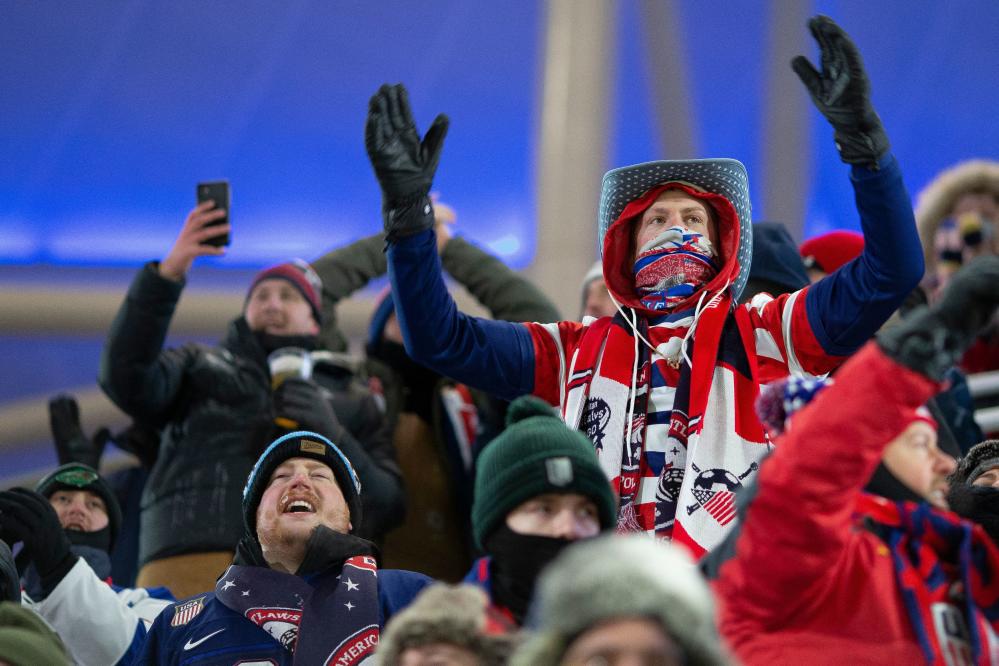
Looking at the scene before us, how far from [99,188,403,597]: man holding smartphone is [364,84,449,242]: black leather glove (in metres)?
1.26

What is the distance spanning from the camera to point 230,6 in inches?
341

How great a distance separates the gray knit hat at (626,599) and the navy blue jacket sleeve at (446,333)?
5.20 feet

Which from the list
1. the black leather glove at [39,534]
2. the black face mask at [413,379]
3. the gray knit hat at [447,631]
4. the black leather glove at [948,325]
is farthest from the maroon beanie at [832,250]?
the gray knit hat at [447,631]

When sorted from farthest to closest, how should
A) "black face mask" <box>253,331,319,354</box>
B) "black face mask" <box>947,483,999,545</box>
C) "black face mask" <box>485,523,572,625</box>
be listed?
"black face mask" <box>253,331,319,354</box> → "black face mask" <box>947,483,999,545</box> → "black face mask" <box>485,523,572,625</box>

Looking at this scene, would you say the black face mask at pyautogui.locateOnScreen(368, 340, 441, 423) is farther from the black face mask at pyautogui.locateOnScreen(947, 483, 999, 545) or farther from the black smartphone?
the black face mask at pyautogui.locateOnScreen(947, 483, 999, 545)

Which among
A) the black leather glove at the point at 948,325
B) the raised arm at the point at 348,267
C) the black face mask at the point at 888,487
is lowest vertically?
the black face mask at the point at 888,487

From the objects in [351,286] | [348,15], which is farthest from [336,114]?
[351,286]

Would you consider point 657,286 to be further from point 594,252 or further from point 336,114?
point 336,114

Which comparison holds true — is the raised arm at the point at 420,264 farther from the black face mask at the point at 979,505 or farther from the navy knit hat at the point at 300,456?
the black face mask at the point at 979,505

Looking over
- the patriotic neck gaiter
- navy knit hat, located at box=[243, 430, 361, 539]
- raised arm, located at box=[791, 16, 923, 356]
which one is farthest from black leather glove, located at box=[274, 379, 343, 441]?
raised arm, located at box=[791, 16, 923, 356]

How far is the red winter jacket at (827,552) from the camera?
2232mm

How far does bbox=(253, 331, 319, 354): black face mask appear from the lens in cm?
534

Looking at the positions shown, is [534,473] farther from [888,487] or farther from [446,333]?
[446,333]

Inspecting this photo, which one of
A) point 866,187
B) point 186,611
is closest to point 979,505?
point 866,187
